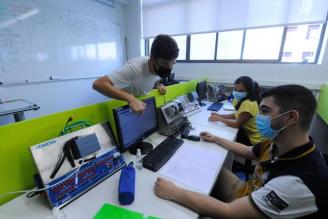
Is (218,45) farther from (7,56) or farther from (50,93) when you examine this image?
(7,56)

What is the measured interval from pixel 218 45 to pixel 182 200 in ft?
10.8

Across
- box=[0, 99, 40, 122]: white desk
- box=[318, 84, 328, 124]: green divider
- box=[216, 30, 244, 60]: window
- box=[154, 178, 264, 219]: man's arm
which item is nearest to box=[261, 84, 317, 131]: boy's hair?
box=[154, 178, 264, 219]: man's arm

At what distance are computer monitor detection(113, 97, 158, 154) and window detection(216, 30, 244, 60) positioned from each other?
8.33 ft

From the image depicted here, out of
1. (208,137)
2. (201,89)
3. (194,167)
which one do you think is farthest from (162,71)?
(201,89)

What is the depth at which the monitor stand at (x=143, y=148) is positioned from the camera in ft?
4.15

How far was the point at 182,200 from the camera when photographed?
829mm

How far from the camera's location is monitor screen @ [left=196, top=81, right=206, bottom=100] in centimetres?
284

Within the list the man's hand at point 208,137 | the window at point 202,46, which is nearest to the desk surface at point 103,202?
the man's hand at point 208,137

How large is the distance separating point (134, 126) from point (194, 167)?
472mm

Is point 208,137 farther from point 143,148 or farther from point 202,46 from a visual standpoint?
point 202,46

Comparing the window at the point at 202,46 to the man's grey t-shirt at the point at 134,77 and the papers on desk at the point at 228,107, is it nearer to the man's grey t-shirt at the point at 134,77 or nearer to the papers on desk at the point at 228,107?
the papers on desk at the point at 228,107

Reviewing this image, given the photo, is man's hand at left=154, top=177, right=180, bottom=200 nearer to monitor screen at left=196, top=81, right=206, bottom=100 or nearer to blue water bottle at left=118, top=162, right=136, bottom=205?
blue water bottle at left=118, top=162, right=136, bottom=205

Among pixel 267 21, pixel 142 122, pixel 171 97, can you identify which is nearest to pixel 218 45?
pixel 267 21

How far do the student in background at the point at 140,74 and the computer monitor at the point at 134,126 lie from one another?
0.26ft
